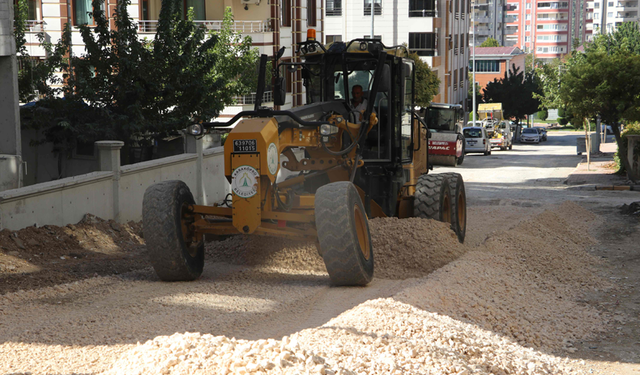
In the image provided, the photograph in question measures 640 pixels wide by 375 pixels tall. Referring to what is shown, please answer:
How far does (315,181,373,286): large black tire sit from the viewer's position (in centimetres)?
800

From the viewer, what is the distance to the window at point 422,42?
58156 millimetres

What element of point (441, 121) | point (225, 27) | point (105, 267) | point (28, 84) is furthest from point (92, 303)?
point (441, 121)

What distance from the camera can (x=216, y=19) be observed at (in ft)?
101

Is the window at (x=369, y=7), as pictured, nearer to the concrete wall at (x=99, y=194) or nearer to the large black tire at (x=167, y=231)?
the concrete wall at (x=99, y=194)

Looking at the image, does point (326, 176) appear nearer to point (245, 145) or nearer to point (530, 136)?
point (245, 145)

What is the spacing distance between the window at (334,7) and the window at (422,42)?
611cm

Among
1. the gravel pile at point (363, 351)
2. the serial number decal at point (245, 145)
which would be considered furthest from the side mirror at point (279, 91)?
the gravel pile at point (363, 351)

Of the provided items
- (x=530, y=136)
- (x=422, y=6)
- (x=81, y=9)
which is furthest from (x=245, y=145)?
A: (x=530, y=136)

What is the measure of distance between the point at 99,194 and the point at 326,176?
5039 millimetres

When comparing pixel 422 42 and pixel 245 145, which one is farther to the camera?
pixel 422 42

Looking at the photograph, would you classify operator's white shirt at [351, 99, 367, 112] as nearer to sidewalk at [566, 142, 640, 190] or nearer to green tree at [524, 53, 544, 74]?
sidewalk at [566, 142, 640, 190]

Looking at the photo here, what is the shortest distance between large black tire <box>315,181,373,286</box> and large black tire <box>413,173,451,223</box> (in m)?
3.02

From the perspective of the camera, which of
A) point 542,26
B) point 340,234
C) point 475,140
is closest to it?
point 340,234

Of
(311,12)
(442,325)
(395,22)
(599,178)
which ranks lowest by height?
(599,178)
